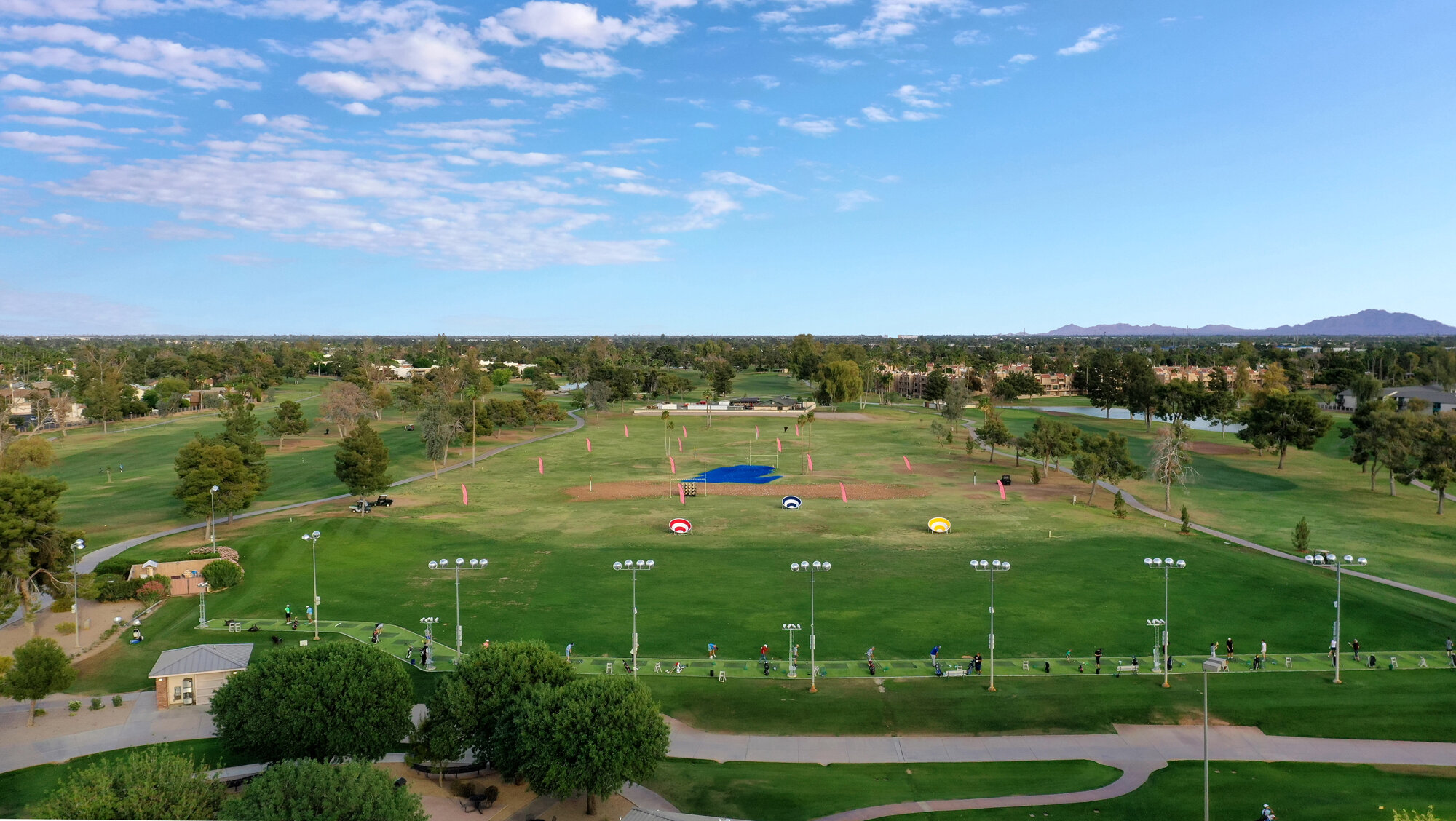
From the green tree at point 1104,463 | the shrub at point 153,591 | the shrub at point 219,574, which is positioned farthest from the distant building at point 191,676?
the green tree at point 1104,463

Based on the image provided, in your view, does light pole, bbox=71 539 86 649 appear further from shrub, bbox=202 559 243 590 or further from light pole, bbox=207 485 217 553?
light pole, bbox=207 485 217 553

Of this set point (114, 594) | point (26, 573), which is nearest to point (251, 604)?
point (114, 594)

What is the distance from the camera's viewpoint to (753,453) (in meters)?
128

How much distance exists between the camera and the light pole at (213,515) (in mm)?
73938

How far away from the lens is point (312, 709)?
3572cm

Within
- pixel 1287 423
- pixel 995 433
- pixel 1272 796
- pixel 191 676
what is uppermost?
pixel 1287 423

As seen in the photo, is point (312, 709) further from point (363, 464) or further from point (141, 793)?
point (363, 464)

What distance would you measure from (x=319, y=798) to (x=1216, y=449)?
133261 millimetres

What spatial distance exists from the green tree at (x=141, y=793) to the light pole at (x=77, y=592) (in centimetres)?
2891

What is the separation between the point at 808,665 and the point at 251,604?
4004cm

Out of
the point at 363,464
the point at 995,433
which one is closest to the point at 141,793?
the point at 363,464

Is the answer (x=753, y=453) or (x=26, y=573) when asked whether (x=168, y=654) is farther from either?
(x=753, y=453)

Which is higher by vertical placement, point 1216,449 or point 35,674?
point 1216,449

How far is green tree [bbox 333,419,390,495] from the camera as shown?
88.0m
